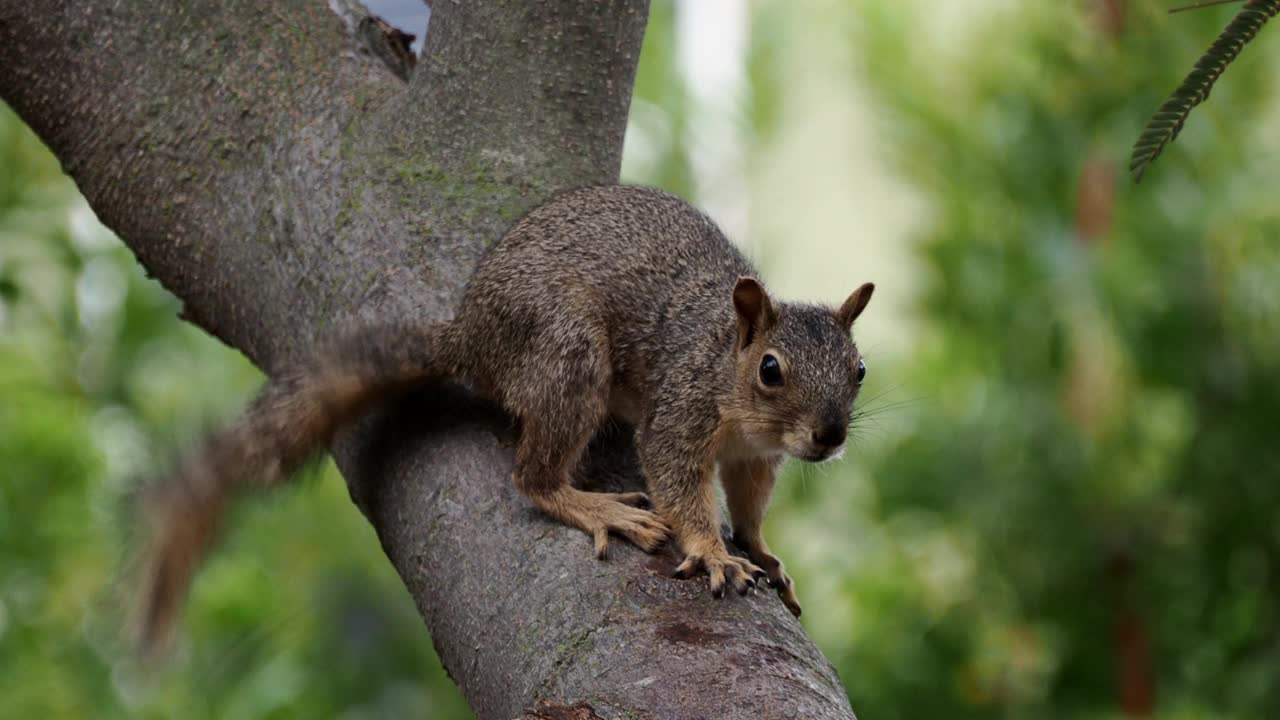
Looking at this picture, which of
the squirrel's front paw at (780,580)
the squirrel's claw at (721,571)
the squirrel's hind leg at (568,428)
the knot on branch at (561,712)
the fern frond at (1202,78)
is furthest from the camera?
the squirrel's front paw at (780,580)

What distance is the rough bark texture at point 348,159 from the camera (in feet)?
4.58

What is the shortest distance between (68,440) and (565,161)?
1.36 m

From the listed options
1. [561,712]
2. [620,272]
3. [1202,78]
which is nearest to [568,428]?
[620,272]

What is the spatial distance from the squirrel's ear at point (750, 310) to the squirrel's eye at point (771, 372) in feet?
0.20

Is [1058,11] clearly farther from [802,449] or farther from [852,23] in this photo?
[802,449]

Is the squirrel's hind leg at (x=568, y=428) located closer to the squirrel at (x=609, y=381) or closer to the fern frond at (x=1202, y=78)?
the squirrel at (x=609, y=381)

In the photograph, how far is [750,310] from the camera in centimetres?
164

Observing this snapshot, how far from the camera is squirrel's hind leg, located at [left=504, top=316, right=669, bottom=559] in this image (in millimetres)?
1312

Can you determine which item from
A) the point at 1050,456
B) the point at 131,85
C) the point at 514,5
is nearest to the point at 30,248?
the point at 131,85

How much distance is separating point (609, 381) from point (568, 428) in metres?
0.13

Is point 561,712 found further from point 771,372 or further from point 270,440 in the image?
point 771,372

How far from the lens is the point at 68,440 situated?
2488 millimetres

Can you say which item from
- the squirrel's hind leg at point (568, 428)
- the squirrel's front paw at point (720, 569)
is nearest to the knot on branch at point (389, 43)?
the squirrel's hind leg at point (568, 428)

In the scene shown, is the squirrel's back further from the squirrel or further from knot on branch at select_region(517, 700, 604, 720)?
knot on branch at select_region(517, 700, 604, 720)
